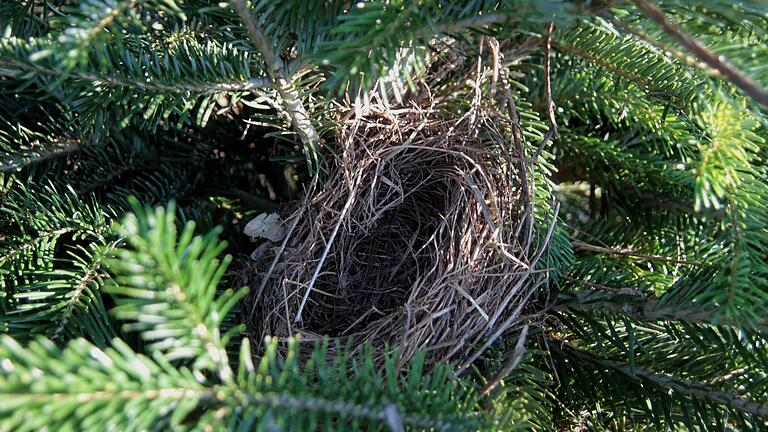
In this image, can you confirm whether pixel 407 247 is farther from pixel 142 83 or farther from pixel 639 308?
pixel 142 83

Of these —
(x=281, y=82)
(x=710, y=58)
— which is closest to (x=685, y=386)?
(x=710, y=58)

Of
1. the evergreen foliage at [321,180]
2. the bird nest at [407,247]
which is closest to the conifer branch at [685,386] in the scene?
the evergreen foliage at [321,180]

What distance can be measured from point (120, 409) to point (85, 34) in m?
0.27

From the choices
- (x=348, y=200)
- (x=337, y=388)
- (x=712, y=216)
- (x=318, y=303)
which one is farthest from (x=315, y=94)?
(x=712, y=216)

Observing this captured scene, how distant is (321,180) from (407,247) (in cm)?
19

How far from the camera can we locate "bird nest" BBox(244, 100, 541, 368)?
0.81 metres

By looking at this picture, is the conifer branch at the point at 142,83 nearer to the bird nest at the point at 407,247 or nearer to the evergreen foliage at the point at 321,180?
the evergreen foliage at the point at 321,180

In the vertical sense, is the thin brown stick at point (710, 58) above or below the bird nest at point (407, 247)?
above

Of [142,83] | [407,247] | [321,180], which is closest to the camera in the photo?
[142,83]

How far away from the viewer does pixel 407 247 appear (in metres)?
1.00

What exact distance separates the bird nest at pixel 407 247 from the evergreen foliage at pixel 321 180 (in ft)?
0.12

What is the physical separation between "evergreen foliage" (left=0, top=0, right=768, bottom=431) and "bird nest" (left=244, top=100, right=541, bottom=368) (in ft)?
0.12

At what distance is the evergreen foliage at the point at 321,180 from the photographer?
Result: 45 centimetres

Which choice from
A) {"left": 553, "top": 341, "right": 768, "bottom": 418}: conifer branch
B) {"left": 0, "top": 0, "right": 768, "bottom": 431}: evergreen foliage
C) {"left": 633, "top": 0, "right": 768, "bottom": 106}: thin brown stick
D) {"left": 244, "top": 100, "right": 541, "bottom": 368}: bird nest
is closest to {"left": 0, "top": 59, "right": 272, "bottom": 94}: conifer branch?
{"left": 0, "top": 0, "right": 768, "bottom": 431}: evergreen foliage
